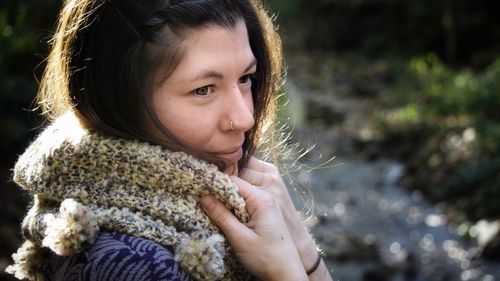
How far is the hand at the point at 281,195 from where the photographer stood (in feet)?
6.33

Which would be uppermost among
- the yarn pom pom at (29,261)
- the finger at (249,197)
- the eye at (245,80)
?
the eye at (245,80)

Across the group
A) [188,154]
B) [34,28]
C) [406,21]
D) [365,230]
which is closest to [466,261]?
[365,230]

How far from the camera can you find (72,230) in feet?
4.55

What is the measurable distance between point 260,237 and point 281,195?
0.32m

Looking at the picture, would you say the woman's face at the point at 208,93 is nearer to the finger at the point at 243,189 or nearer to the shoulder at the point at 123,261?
the finger at the point at 243,189

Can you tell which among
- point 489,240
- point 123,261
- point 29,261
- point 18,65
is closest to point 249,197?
point 123,261

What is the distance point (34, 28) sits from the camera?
5.90 m

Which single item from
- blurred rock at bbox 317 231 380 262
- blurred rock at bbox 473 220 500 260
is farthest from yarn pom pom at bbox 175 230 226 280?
blurred rock at bbox 473 220 500 260

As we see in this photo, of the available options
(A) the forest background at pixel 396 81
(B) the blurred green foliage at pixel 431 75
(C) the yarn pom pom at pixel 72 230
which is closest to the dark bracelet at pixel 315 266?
(C) the yarn pom pom at pixel 72 230

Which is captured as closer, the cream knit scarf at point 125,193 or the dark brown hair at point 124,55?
the cream knit scarf at point 125,193

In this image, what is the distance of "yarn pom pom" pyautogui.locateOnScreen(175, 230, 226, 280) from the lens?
144 centimetres

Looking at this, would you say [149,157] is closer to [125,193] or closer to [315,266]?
[125,193]

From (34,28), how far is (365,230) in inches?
155

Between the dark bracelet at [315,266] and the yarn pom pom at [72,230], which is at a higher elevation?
the yarn pom pom at [72,230]
